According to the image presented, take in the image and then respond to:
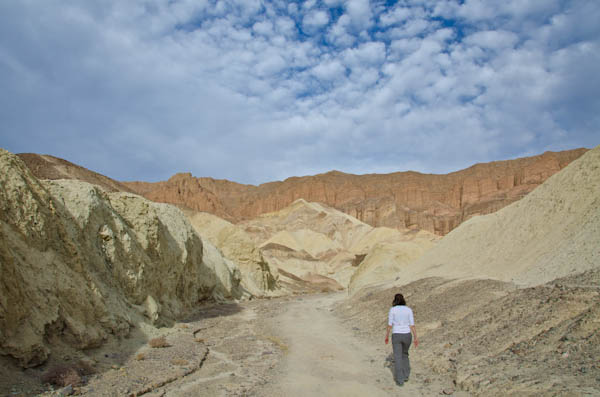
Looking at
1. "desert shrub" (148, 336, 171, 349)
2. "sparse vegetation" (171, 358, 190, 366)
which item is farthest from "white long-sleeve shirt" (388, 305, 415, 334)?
"desert shrub" (148, 336, 171, 349)

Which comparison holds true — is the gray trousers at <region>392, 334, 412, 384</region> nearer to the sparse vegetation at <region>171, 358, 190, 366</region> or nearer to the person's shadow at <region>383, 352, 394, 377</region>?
the person's shadow at <region>383, 352, 394, 377</region>

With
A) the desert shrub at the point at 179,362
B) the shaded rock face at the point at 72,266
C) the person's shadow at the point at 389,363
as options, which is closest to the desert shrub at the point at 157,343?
the shaded rock face at the point at 72,266

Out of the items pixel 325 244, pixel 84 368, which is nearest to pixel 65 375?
pixel 84 368

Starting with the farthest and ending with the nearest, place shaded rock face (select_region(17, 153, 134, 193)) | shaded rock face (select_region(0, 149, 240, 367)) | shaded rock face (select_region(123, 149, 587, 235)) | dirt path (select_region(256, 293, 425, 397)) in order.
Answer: shaded rock face (select_region(123, 149, 587, 235)), shaded rock face (select_region(17, 153, 134, 193)), shaded rock face (select_region(0, 149, 240, 367)), dirt path (select_region(256, 293, 425, 397))

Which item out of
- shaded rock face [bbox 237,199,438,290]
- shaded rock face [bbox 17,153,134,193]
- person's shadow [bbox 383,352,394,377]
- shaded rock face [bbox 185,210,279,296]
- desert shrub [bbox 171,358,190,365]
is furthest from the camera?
shaded rock face [bbox 17,153,134,193]

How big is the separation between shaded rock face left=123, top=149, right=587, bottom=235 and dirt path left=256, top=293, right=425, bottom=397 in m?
98.4

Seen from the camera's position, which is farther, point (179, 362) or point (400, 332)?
point (179, 362)

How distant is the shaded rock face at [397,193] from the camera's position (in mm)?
111562

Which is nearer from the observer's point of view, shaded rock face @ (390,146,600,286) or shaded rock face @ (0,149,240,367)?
shaded rock face @ (0,149,240,367)

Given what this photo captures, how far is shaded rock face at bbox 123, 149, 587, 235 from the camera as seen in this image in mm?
111562

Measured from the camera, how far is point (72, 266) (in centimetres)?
995

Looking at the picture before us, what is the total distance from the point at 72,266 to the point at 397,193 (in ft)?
462

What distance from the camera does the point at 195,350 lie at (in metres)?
10.8

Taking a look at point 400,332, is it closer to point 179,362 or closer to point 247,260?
point 179,362
